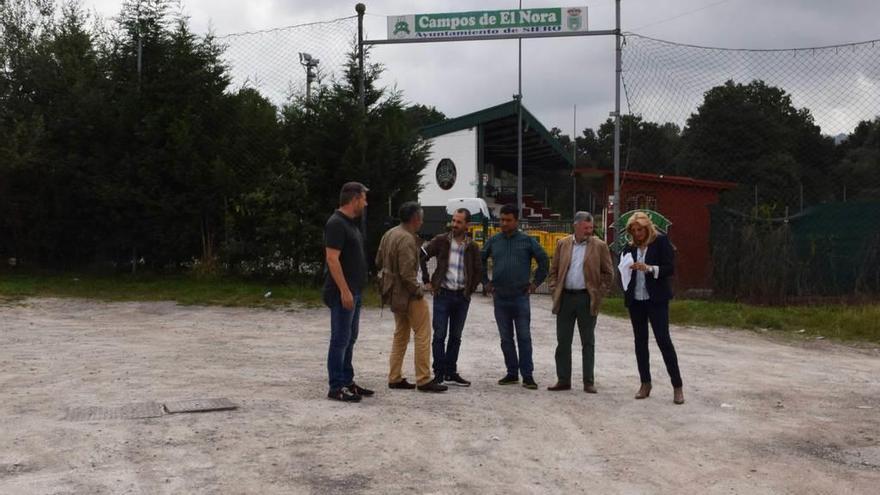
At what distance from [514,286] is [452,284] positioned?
0.57 meters

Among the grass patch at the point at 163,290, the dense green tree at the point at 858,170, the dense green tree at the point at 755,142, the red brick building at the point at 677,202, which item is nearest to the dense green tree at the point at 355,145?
the grass patch at the point at 163,290

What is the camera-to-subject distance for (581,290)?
25.7 feet

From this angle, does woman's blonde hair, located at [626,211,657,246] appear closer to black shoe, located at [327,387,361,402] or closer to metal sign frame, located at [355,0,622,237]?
black shoe, located at [327,387,361,402]

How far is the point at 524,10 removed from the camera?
49.0ft

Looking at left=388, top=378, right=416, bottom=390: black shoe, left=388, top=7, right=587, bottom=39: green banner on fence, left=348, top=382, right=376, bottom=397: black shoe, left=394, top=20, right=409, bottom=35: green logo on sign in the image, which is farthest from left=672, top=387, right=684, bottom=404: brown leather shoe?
left=394, top=20, right=409, bottom=35: green logo on sign

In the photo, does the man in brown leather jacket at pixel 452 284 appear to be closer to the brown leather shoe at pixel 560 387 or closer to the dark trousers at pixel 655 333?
the brown leather shoe at pixel 560 387

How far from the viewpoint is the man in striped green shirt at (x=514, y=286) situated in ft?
26.1

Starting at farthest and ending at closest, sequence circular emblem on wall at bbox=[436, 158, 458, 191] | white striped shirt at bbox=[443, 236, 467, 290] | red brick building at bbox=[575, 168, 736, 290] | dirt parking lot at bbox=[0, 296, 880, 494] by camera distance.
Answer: circular emblem on wall at bbox=[436, 158, 458, 191]
red brick building at bbox=[575, 168, 736, 290]
white striped shirt at bbox=[443, 236, 467, 290]
dirt parking lot at bbox=[0, 296, 880, 494]

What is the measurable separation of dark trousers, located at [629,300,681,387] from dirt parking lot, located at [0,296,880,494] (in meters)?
0.28

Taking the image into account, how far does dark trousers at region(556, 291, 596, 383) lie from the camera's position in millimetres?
7805

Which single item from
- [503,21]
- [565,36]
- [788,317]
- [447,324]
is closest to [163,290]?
[503,21]

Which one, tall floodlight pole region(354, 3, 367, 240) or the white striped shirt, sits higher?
tall floodlight pole region(354, 3, 367, 240)

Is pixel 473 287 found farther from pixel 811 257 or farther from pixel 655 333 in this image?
pixel 811 257

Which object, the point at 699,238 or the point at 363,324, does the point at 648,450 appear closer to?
the point at 363,324
